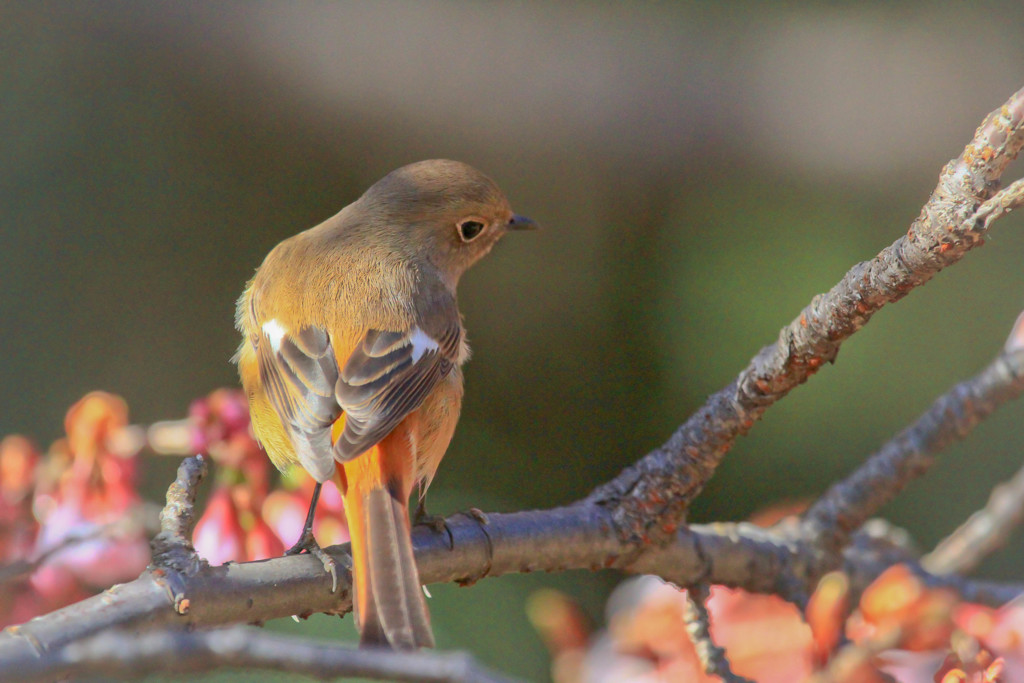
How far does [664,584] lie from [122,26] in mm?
3741

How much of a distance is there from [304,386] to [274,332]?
20 cm

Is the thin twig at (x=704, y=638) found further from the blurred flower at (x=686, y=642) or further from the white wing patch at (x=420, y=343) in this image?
the white wing patch at (x=420, y=343)

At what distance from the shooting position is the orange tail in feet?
5.10

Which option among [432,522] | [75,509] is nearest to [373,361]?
[432,522]

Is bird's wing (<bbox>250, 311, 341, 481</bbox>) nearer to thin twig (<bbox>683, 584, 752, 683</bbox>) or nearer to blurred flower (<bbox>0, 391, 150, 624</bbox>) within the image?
blurred flower (<bbox>0, 391, 150, 624</bbox>)

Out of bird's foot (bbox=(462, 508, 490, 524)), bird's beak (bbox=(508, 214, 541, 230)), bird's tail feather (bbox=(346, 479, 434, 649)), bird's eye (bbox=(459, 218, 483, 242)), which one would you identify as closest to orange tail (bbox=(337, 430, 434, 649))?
bird's tail feather (bbox=(346, 479, 434, 649))

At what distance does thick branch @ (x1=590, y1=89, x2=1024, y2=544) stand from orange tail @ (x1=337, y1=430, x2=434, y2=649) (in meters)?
0.44

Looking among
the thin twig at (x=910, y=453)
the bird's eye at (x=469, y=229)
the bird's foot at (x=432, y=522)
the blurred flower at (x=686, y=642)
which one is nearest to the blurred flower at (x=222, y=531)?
the bird's foot at (x=432, y=522)

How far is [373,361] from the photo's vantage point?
203 centimetres

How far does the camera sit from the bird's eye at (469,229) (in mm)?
2709

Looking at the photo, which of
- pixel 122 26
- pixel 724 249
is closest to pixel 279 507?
pixel 724 249

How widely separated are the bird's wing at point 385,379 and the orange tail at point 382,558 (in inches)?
2.0

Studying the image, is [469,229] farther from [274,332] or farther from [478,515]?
[478,515]

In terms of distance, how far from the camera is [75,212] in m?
4.46
